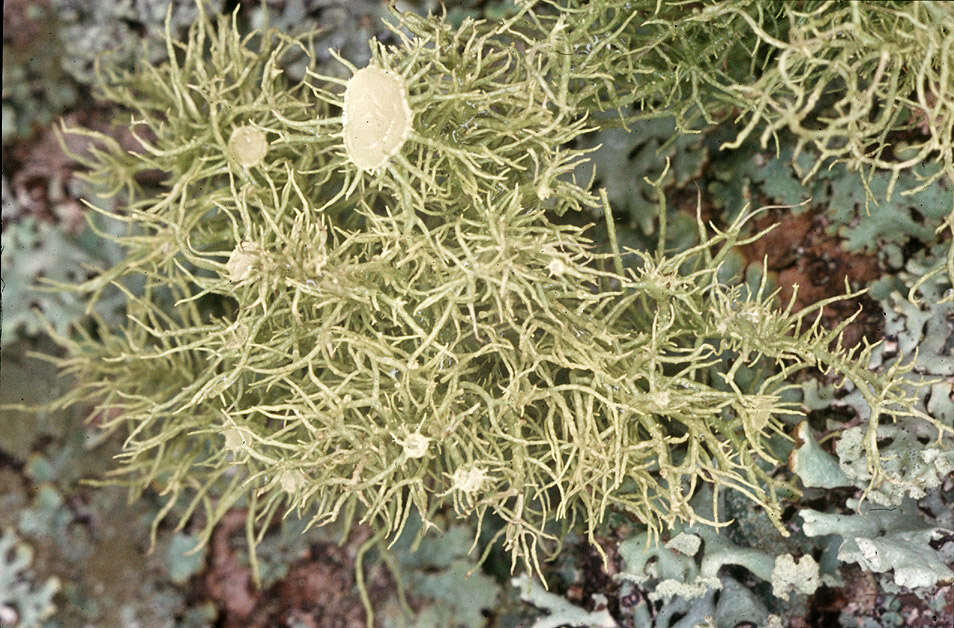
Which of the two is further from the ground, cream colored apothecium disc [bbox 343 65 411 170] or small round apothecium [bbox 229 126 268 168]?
cream colored apothecium disc [bbox 343 65 411 170]

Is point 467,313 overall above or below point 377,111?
below

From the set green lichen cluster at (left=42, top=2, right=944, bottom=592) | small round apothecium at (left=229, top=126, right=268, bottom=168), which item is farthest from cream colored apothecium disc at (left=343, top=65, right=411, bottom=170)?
small round apothecium at (left=229, top=126, right=268, bottom=168)

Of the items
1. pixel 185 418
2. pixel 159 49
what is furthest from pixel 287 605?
pixel 159 49

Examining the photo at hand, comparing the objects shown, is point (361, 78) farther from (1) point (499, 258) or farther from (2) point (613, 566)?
(2) point (613, 566)

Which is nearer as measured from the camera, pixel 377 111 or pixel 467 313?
pixel 377 111

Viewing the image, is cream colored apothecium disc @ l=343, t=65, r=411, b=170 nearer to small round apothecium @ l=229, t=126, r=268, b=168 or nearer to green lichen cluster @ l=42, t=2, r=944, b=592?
green lichen cluster @ l=42, t=2, r=944, b=592

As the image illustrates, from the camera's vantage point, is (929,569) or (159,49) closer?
(929,569)

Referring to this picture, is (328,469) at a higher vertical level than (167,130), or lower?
lower
